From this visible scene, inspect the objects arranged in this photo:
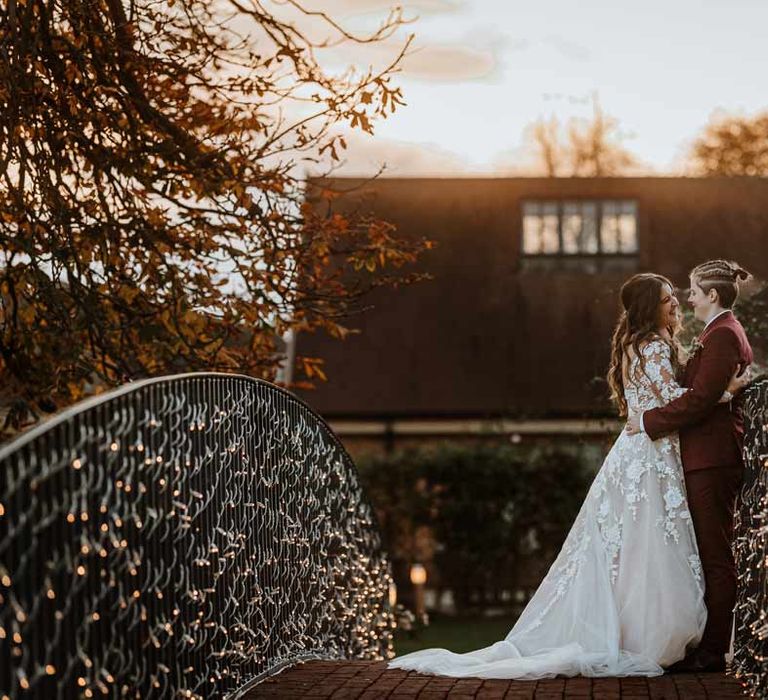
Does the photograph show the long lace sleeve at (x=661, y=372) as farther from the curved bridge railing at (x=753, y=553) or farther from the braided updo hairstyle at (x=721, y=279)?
the curved bridge railing at (x=753, y=553)

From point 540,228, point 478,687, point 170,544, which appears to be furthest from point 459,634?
point 170,544

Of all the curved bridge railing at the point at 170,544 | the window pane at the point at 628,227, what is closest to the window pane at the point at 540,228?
the window pane at the point at 628,227

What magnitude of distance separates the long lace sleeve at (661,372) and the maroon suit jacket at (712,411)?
0.15 meters

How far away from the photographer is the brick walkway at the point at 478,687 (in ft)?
21.1

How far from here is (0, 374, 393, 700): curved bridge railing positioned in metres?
4.31

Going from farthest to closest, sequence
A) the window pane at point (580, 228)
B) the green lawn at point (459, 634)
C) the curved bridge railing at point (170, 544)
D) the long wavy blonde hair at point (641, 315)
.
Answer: the window pane at point (580, 228) < the green lawn at point (459, 634) < the long wavy blonde hair at point (641, 315) < the curved bridge railing at point (170, 544)

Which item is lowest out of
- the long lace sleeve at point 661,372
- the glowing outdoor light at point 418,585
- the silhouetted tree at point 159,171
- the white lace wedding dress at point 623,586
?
the glowing outdoor light at point 418,585

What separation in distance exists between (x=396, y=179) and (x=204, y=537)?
20.4 meters

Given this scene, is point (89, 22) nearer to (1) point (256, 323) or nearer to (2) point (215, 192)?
(2) point (215, 192)

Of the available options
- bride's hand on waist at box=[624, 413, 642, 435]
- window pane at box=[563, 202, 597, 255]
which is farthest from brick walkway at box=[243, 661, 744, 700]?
window pane at box=[563, 202, 597, 255]

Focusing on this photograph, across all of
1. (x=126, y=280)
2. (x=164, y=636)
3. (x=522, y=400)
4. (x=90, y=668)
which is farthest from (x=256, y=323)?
(x=522, y=400)

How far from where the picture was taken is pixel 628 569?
24.9 ft

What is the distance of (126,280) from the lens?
9594 mm

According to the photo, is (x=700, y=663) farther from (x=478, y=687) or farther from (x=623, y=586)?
(x=478, y=687)
